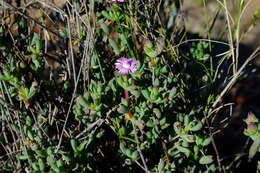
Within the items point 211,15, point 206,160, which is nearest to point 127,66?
point 206,160

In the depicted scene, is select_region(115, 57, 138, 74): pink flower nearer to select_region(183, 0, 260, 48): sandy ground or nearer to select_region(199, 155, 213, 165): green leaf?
select_region(199, 155, 213, 165): green leaf

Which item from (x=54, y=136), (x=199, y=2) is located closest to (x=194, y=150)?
(x=54, y=136)

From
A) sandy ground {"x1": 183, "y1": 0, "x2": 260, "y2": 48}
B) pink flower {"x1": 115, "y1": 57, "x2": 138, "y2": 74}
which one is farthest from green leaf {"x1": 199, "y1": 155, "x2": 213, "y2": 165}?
sandy ground {"x1": 183, "y1": 0, "x2": 260, "y2": 48}

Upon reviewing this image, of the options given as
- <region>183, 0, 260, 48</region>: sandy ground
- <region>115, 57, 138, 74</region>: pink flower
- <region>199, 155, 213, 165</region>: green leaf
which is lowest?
<region>199, 155, 213, 165</region>: green leaf

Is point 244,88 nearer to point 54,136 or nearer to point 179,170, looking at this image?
point 179,170

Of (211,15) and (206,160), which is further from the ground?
(211,15)

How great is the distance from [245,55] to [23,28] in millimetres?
1387

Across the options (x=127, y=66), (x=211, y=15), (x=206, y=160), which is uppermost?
(x=127, y=66)

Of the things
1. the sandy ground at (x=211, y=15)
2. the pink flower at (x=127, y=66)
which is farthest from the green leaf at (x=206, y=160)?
the sandy ground at (x=211, y=15)

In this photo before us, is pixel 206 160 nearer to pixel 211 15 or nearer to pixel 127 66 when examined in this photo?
pixel 127 66

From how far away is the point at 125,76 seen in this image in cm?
134

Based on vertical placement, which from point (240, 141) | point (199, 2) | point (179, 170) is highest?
point (199, 2)

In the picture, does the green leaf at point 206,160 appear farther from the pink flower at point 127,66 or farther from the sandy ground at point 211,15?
the sandy ground at point 211,15

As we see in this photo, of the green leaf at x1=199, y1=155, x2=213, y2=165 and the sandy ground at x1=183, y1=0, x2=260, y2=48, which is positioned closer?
the green leaf at x1=199, y1=155, x2=213, y2=165
